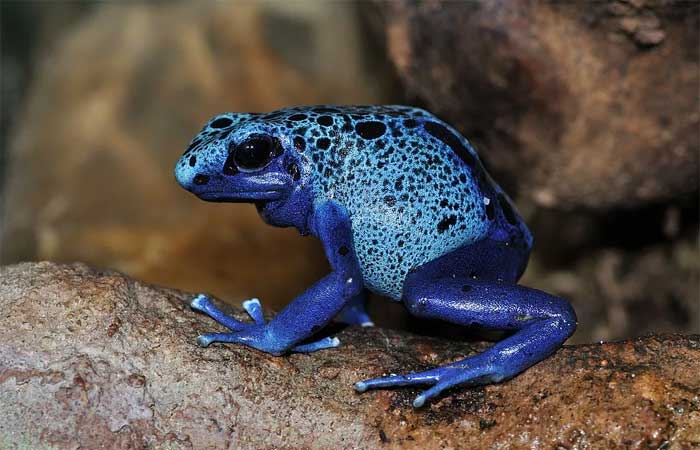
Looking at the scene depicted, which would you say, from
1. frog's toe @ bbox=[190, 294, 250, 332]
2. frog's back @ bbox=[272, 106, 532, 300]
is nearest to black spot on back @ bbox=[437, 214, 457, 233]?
frog's back @ bbox=[272, 106, 532, 300]

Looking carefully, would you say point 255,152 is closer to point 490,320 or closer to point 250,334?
point 250,334

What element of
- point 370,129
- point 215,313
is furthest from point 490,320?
point 215,313

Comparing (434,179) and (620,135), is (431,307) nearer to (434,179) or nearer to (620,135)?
(434,179)

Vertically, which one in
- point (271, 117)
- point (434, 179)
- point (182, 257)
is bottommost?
point (182, 257)

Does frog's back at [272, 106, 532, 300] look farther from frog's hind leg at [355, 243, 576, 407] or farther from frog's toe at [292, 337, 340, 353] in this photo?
frog's toe at [292, 337, 340, 353]

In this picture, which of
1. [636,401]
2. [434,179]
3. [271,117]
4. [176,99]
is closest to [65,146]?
[176,99]

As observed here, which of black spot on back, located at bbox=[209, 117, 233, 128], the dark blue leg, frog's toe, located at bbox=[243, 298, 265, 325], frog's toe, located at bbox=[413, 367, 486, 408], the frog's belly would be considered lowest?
the dark blue leg
